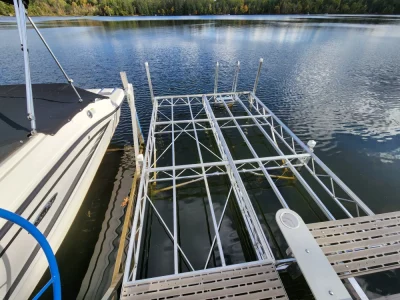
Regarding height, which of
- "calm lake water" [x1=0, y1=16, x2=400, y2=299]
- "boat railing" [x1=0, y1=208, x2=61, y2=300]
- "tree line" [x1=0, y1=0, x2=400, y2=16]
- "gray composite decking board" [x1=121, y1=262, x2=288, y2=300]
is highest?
"tree line" [x1=0, y1=0, x2=400, y2=16]

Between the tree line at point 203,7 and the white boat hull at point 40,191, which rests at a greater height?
the tree line at point 203,7

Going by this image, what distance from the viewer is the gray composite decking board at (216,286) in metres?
2.89

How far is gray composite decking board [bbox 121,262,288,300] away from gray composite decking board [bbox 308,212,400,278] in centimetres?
107

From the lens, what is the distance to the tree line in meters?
76.6

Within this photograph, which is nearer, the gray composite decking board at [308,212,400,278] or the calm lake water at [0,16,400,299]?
the gray composite decking board at [308,212,400,278]

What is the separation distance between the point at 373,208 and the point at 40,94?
11774mm

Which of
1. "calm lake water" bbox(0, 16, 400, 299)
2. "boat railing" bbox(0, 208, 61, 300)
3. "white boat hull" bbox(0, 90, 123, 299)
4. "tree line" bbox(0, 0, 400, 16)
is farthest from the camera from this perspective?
"tree line" bbox(0, 0, 400, 16)

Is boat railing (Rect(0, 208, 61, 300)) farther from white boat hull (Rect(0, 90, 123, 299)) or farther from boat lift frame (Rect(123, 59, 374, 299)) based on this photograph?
boat lift frame (Rect(123, 59, 374, 299))

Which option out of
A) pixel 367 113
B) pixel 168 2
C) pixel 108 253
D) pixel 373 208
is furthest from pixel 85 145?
pixel 168 2

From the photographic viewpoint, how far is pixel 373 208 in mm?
6551

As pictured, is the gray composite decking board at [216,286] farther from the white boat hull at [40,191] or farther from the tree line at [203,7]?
the tree line at [203,7]

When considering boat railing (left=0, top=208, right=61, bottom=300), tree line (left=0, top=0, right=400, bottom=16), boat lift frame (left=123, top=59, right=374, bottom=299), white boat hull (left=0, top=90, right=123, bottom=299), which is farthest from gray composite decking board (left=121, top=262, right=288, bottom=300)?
tree line (left=0, top=0, right=400, bottom=16)

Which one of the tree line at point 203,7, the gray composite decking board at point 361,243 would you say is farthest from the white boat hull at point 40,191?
the tree line at point 203,7

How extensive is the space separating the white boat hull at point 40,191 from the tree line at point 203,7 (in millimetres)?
105335
